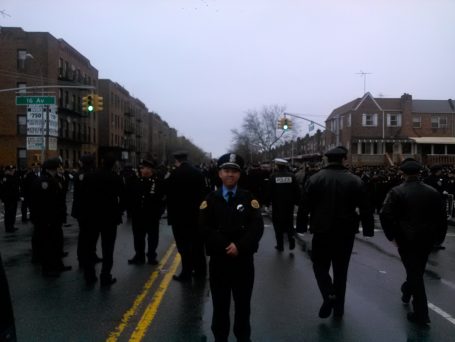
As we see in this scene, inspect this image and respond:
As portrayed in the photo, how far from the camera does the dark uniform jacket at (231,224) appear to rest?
4.43m

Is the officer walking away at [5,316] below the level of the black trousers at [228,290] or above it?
above

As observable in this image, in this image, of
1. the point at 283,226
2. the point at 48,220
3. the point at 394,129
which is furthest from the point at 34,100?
the point at 394,129

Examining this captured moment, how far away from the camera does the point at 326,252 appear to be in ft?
18.1

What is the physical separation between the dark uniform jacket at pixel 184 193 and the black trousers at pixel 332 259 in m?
2.37

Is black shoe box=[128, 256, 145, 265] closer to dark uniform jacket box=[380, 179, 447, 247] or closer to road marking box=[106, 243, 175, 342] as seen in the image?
road marking box=[106, 243, 175, 342]

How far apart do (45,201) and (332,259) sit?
482 cm

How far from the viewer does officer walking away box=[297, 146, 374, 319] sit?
544cm

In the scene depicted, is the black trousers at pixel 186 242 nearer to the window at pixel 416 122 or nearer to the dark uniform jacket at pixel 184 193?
the dark uniform jacket at pixel 184 193

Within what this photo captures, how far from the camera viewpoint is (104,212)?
23.2ft

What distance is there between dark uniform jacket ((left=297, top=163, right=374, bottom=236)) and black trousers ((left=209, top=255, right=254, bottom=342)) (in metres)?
1.31

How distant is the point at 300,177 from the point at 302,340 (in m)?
12.1

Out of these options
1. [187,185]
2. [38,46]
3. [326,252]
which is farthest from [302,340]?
[38,46]

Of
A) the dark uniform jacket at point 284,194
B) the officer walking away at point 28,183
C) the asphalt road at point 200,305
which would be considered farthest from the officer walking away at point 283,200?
the officer walking away at point 28,183

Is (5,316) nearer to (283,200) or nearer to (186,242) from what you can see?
(186,242)
